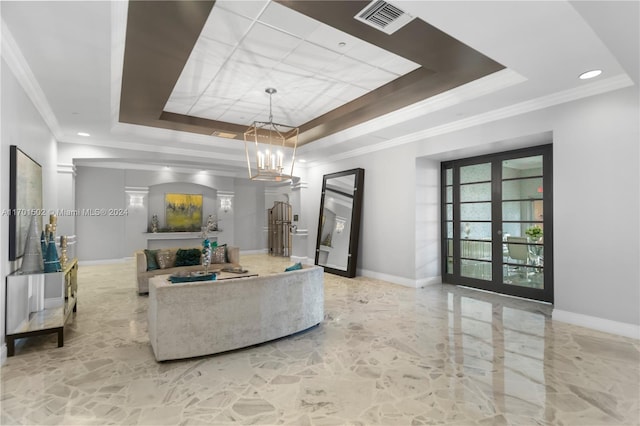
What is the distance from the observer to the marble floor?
234 centimetres

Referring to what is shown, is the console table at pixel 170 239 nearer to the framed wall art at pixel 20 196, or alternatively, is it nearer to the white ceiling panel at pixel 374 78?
the framed wall art at pixel 20 196

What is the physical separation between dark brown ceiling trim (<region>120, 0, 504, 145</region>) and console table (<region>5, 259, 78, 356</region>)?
2.45 m

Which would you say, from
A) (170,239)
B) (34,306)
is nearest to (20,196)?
(34,306)

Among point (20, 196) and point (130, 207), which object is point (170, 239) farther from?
point (20, 196)

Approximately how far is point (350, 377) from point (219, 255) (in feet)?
14.6

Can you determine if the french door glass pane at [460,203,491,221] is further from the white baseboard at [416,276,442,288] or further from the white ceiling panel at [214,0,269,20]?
the white ceiling panel at [214,0,269,20]

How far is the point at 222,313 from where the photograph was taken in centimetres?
328

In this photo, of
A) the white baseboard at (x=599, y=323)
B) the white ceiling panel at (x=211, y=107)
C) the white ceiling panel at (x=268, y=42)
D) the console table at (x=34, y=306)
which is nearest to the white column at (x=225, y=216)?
the white ceiling panel at (x=211, y=107)

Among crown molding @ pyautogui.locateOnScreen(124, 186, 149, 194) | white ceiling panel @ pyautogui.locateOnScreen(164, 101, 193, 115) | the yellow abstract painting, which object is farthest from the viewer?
the yellow abstract painting

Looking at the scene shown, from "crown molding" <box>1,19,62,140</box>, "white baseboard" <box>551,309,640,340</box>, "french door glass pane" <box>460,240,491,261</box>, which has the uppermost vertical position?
"crown molding" <box>1,19,62,140</box>

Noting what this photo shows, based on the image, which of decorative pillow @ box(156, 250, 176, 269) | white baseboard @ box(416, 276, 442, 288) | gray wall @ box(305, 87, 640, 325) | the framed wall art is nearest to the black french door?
white baseboard @ box(416, 276, 442, 288)

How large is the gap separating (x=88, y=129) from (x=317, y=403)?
5937 mm

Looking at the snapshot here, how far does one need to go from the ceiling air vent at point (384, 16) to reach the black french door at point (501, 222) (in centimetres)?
341

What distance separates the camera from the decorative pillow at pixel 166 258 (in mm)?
5991
